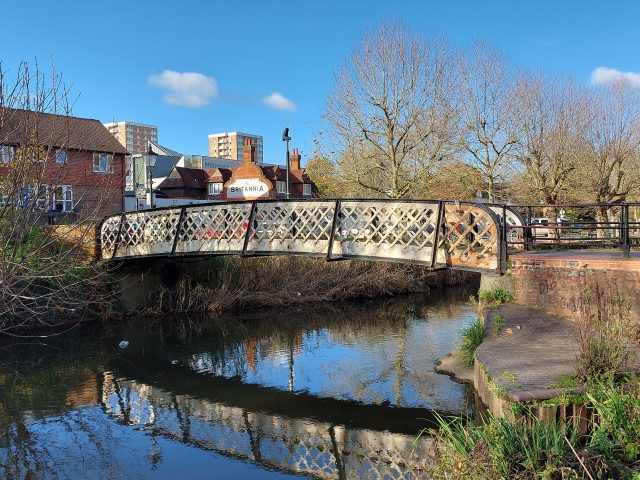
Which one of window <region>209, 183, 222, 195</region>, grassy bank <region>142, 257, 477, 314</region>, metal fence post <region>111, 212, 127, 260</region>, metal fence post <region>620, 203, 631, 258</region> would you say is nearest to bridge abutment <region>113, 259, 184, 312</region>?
grassy bank <region>142, 257, 477, 314</region>

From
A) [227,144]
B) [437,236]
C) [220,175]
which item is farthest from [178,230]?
[227,144]

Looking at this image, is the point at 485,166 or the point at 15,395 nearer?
the point at 15,395

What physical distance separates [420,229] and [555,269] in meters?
2.85

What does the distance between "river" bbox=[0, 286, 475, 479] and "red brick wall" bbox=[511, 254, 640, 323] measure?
2.46m

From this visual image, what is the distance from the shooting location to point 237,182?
192ft

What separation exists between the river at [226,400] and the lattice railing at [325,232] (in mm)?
2665

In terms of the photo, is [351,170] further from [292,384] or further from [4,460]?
[4,460]

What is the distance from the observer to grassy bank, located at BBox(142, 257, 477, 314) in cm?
2112

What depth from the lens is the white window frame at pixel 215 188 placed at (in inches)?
2468

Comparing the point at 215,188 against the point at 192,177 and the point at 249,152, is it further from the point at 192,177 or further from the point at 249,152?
the point at 249,152

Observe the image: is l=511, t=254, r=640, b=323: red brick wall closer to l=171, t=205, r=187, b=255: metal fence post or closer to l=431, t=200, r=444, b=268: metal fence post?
l=431, t=200, r=444, b=268: metal fence post

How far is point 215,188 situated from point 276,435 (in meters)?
55.5

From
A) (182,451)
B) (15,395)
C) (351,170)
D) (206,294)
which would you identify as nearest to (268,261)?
(206,294)

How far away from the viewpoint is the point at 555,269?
1130cm
